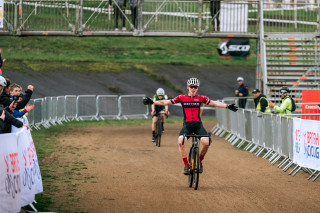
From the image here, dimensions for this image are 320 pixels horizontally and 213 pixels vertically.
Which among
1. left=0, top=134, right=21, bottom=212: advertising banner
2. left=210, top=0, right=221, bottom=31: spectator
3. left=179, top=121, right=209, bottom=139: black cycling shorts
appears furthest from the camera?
left=210, top=0, right=221, bottom=31: spectator

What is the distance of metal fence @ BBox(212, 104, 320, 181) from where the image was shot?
1681cm

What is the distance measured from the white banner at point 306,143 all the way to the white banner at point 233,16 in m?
17.4

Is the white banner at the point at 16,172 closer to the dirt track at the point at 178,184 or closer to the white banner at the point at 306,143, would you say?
the dirt track at the point at 178,184

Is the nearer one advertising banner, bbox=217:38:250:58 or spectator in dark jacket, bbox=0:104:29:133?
spectator in dark jacket, bbox=0:104:29:133

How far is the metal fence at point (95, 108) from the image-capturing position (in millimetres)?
35156

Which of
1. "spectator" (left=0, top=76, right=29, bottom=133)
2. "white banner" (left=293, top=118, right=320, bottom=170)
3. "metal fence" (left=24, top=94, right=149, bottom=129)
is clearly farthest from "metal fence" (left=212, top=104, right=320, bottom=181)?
"metal fence" (left=24, top=94, right=149, bottom=129)

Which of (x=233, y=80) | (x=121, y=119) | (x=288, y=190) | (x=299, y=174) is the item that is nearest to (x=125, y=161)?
(x=299, y=174)

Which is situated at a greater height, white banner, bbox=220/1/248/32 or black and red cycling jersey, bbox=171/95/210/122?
white banner, bbox=220/1/248/32

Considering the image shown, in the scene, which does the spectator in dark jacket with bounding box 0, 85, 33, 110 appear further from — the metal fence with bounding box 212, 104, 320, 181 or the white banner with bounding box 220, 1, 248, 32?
the white banner with bounding box 220, 1, 248, 32

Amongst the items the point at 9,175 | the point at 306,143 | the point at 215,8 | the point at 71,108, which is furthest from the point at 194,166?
the point at 71,108

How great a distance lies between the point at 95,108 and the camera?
38844mm

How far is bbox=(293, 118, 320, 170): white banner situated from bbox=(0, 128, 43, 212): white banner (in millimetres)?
6135

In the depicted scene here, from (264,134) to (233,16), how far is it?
563 inches

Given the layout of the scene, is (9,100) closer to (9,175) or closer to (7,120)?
(7,120)
